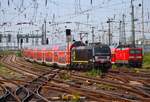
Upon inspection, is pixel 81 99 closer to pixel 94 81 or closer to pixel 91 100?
pixel 91 100

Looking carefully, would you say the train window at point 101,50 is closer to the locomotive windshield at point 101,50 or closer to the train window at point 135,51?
the locomotive windshield at point 101,50

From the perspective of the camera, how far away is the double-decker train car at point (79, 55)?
33781mm

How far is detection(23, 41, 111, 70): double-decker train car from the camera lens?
3378cm

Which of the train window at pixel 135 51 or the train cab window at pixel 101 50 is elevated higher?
the train cab window at pixel 101 50

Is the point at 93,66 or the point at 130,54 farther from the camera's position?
the point at 130,54

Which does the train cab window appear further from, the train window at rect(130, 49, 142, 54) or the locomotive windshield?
the train window at rect(130, 49, 142, 54)

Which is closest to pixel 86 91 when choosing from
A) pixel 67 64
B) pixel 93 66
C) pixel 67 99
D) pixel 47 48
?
pixel 67 99

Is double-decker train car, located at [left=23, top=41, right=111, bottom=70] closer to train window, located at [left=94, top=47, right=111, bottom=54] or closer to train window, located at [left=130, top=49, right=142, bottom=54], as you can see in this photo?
train window, located at [left=94, top=47, right=111, bottom=54]

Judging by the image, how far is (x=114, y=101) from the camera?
1421 cm

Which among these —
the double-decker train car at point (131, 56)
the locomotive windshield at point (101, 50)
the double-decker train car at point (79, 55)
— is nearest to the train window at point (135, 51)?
the double-decker train car at point (131, 56)

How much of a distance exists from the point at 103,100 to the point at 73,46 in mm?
24521

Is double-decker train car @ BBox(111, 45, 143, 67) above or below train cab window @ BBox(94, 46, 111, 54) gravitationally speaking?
below

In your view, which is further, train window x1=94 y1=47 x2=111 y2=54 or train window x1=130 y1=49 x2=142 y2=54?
train window x1=130 y1=49 x2=142 y2=54

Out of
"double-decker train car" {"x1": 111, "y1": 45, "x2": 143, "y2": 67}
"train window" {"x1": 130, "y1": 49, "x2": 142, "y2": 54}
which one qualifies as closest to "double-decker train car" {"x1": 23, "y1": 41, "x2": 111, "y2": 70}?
"double-decker train car" {"x1": 111, "y1": 45, "x2": 143, "y2": 67}
